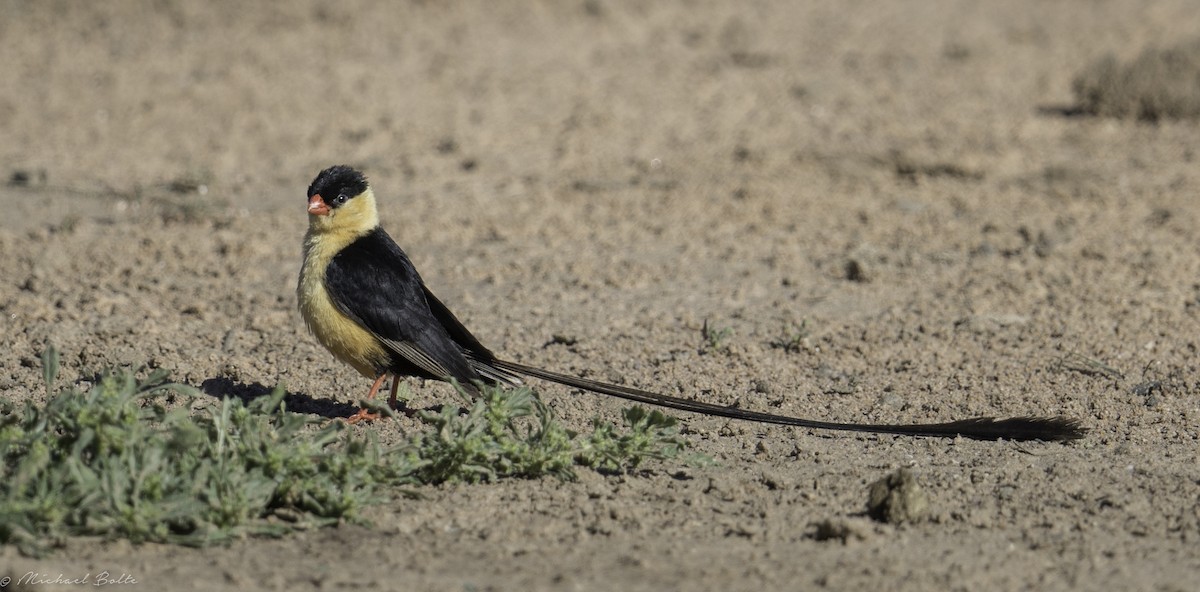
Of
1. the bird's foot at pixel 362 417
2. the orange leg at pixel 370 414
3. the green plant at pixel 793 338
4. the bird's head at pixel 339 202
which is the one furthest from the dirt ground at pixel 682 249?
the bird's head at pixel 339 202

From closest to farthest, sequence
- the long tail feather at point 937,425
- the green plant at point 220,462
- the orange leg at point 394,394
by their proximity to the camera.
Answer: the green plant at point 220,462 → the long tail feather at point 937,425 → the orange leg at point 394,394

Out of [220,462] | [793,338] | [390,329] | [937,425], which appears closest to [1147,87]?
[793,338]

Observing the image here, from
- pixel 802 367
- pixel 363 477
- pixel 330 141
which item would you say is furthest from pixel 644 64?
pixel 363 477

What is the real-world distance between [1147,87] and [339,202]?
667cm

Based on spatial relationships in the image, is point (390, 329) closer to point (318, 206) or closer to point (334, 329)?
point (334, 329)

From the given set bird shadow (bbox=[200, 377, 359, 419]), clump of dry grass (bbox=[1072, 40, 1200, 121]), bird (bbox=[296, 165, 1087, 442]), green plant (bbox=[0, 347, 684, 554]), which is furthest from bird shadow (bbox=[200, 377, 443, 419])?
clump of dry grass (bbox=[1072, 40, 1200, 121])

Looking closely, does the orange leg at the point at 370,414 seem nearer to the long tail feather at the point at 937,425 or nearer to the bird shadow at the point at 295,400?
the bird shadow at the point at 295,400

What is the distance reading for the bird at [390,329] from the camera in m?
5.05

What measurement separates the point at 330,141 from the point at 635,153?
213 cm

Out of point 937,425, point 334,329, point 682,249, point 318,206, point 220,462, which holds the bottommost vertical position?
point 937,425

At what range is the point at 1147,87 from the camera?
988 cm

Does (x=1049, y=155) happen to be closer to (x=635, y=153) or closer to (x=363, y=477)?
(x=635, y=153)

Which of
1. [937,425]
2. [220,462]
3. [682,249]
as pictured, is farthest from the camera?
[682,249]

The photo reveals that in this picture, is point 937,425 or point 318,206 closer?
point 937,425
